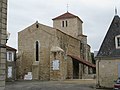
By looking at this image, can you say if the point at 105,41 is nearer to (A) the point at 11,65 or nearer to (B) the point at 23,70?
(A) the point at 11,65

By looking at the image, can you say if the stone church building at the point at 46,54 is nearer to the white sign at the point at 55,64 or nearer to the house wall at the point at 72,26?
the white sign at the point at 55,64

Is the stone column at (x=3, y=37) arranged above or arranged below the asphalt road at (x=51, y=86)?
above

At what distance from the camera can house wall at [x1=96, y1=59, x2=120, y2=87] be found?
25.0 meters

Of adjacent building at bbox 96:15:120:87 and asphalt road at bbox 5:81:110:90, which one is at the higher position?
adjacent building at bbox 96:15:120:87

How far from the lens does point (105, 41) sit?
27.2 meters

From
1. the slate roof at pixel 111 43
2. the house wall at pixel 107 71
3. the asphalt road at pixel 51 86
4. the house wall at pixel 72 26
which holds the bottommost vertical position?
the asphalt road at pixel 51 86

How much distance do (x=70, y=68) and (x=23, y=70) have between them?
7.72 m

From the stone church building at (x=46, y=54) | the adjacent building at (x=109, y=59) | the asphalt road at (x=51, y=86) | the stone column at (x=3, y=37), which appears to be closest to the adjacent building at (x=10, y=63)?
the stone church building at (x=46, y=54)

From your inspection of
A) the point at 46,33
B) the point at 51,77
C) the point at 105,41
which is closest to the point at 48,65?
Answer: the point at 51,77

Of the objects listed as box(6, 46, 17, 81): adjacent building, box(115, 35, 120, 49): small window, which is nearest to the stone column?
box(115, 35, 120, 49): small window

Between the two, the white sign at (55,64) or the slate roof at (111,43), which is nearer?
the slate roof at (111,43)

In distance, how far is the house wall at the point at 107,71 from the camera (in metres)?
25.0

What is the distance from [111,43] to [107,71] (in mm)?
2935

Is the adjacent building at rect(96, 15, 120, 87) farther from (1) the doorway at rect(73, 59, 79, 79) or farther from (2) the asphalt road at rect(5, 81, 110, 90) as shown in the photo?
(1) the doorway at rect(73, 59, 79, 79)
